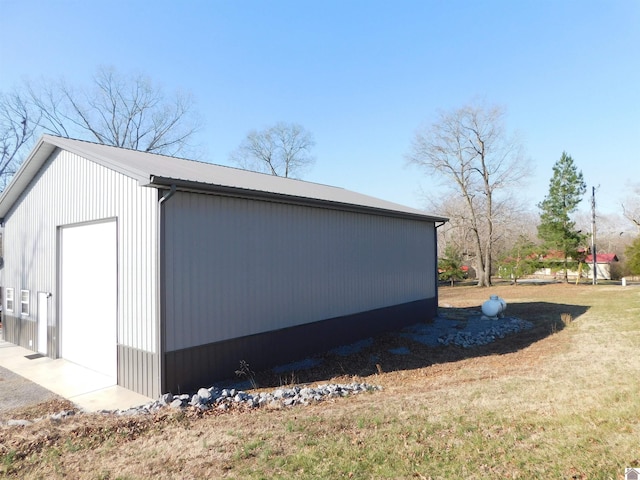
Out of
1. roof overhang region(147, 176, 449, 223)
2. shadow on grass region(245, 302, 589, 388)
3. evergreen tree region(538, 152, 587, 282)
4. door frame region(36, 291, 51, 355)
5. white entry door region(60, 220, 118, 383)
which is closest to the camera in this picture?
roof overhang region(147, 176, 449, 223)

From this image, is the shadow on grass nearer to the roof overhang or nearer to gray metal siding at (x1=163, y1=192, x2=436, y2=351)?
gray metal siding at (x1=163, y1=192, x2=436, y2=351)

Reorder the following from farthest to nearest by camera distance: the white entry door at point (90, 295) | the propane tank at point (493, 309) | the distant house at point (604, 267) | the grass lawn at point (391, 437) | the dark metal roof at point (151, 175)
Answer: the distant house at point (604, 267), the propane tank at point (493, 309), the white entry door at point (90, 295), the dark metal roof at point (151, 175), the grass lawn at point (391, 437)

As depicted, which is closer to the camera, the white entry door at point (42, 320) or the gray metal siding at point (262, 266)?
the gray metal siding at point (262, 266)

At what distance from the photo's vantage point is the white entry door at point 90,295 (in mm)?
7246

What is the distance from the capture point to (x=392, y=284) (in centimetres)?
1177

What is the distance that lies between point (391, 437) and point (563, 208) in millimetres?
32583

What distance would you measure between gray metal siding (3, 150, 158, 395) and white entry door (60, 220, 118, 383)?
23 cm

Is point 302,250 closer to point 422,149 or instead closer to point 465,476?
point 465,476

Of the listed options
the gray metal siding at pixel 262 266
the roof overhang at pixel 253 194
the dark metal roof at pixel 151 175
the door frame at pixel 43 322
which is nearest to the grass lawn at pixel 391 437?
the gray metal siding at pixel 262 266

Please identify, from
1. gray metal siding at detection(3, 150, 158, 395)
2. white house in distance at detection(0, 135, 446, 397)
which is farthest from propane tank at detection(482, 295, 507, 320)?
gray metal siding at detection(3, 150, 158, 395)

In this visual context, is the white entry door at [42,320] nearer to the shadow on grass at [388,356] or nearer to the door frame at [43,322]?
the door frame at [43,322]

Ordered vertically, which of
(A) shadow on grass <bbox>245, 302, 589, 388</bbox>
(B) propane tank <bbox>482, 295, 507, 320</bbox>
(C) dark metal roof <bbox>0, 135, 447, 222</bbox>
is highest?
(C) dark metal roof <bbox>0, 135, 447, 222</bbox>

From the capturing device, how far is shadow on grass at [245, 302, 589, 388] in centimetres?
746

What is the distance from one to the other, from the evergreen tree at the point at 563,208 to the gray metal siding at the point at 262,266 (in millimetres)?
24469
